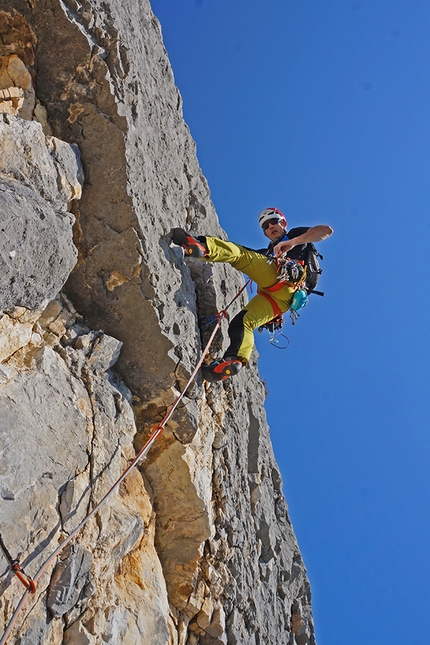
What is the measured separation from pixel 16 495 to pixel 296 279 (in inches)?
161

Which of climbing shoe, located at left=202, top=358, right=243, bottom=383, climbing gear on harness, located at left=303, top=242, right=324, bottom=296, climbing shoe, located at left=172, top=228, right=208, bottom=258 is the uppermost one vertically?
climbing gear on harness, located at left=303, top=242, right=324, bottom=296

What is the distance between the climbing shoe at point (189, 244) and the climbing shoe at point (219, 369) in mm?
1146

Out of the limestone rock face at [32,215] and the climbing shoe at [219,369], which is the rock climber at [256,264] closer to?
the climbing shoe at [219,369]

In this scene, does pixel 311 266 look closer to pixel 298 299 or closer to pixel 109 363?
pixel 298 299

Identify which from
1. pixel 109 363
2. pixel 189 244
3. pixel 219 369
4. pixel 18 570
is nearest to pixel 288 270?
pixel 189 244

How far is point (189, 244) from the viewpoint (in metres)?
5.52

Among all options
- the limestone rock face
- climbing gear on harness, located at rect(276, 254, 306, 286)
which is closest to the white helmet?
climbing gear on harness, located at rect(276, 254, 306, 286)

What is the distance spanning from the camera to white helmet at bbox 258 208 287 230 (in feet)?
22.3

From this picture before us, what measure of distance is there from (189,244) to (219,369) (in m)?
1.33

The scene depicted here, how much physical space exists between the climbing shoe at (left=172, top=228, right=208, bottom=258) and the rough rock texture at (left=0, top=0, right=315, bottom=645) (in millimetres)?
105

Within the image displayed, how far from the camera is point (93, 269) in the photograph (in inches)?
192

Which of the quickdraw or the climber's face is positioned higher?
the climber's face

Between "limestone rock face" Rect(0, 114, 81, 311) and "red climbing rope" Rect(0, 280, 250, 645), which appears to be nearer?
"red climbing rope" Rect(0, 280, 250, 645)

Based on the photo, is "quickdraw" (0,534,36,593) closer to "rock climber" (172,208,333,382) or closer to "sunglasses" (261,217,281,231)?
"rock climber" (172,208,333,382)
